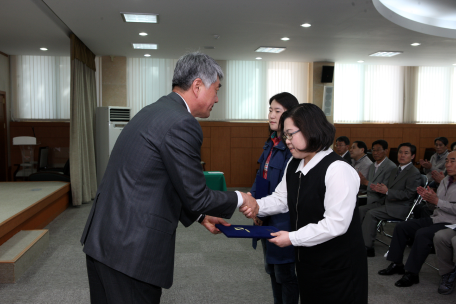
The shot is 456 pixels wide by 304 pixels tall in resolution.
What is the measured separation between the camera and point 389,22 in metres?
5.88

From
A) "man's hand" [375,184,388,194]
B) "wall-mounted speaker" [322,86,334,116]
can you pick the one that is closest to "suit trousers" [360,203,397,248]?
"man's hand" [375,184,388,194]

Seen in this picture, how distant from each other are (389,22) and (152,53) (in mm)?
4961

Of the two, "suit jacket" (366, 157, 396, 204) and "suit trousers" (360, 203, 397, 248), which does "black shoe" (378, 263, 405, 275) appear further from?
"suit jacket" (366, 157, 396, 204)

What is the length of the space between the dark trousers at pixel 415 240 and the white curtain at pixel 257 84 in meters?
6.35

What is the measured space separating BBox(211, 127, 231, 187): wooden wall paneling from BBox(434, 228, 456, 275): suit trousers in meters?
6.56

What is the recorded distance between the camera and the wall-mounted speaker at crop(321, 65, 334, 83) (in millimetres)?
9391

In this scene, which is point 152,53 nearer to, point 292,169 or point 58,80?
point 58,80

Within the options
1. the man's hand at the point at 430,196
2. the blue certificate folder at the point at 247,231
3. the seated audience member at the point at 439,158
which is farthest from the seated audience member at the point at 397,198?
the blue certificate folder at the point at 247,231

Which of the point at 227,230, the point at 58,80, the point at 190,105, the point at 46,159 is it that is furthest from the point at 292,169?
the point at 58,80

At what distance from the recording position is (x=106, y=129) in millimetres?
8203

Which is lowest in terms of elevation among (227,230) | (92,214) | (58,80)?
(227,230)

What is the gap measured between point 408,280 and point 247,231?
247 centimetres

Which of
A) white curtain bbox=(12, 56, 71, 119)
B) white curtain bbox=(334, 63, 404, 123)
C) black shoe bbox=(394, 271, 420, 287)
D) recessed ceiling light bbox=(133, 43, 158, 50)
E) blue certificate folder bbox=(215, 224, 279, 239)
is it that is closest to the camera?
blue certificate folder bbox=(215, 224, 279, 239)

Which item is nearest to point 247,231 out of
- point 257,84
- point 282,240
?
point 282,240
